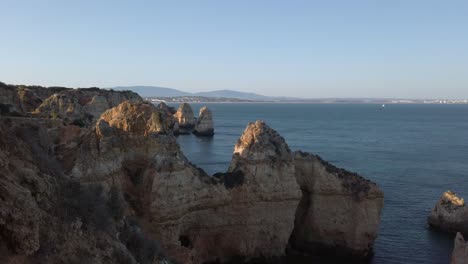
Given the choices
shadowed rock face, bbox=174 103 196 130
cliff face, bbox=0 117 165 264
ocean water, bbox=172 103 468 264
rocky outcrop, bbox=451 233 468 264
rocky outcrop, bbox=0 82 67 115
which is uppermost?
rocky outcrop, bbox=0 82 67 115

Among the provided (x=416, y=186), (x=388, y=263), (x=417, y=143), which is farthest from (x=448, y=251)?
(x=417, y=143)

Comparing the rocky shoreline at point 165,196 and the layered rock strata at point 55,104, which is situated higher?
the layered rock strata at point 55,104

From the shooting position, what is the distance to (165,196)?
23.5 meters

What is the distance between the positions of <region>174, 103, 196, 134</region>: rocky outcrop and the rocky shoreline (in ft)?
287

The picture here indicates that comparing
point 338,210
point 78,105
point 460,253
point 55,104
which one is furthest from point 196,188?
point 78,105

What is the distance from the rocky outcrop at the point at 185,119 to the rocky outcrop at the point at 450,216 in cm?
8773

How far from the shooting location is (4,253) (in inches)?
334

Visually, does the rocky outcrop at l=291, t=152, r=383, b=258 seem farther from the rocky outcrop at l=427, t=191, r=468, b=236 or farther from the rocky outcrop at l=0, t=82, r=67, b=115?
the rocky outcrop at l=0, t=82, r=67, b=115

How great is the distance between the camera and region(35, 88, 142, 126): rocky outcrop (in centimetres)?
5059

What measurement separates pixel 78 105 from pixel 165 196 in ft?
146

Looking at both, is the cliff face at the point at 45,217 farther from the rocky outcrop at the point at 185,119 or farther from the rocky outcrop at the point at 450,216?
the rocky outcrop at the point at 185,119

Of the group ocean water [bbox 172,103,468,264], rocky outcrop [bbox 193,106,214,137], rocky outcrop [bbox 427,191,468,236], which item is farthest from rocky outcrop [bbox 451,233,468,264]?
rocky outcrop [bbox 193,106,214,137]

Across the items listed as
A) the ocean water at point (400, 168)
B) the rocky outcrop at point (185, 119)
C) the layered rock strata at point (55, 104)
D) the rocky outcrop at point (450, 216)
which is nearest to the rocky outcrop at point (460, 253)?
the ocean water at point (400, 168)

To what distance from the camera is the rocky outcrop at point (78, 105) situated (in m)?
50.6
